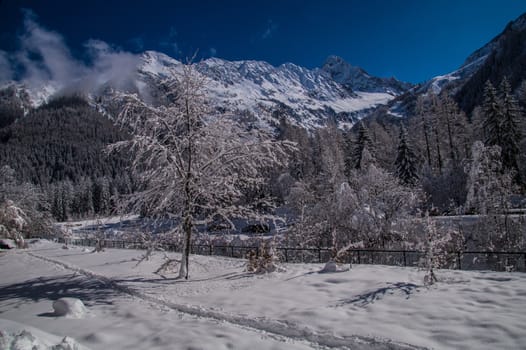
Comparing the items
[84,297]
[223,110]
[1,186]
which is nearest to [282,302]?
[84,297]

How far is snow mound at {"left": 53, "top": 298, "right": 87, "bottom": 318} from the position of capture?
26.2 feet

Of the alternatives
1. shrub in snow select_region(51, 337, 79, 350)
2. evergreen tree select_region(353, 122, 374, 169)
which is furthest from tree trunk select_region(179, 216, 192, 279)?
evergreen tree select_region(353, 122, 374, 169)

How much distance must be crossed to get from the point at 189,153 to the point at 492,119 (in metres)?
36.2

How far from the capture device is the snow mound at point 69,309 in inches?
314

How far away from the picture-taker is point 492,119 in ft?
112

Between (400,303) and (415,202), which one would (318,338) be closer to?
(400,303)

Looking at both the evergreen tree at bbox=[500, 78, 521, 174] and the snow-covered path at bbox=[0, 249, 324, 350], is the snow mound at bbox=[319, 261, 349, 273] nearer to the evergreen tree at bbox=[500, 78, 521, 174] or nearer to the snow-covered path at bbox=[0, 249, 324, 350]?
the snow-covered path at bbox=[0, 249, 324, 350]

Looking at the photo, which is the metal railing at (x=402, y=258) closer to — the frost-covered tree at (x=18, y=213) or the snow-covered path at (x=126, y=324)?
the snow-covered path at (x=126, y=324)

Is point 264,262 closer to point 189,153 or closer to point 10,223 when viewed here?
point 189,153

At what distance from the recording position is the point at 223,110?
13.9 m

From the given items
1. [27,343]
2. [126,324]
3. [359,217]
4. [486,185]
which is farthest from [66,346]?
[486,185]

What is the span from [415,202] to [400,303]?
15.5 m

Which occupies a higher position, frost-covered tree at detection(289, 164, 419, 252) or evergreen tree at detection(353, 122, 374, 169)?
evergreen tree at detection(353, 122, 374, 169)

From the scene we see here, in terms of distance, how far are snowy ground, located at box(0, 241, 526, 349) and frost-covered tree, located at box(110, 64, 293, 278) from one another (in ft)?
9.21
